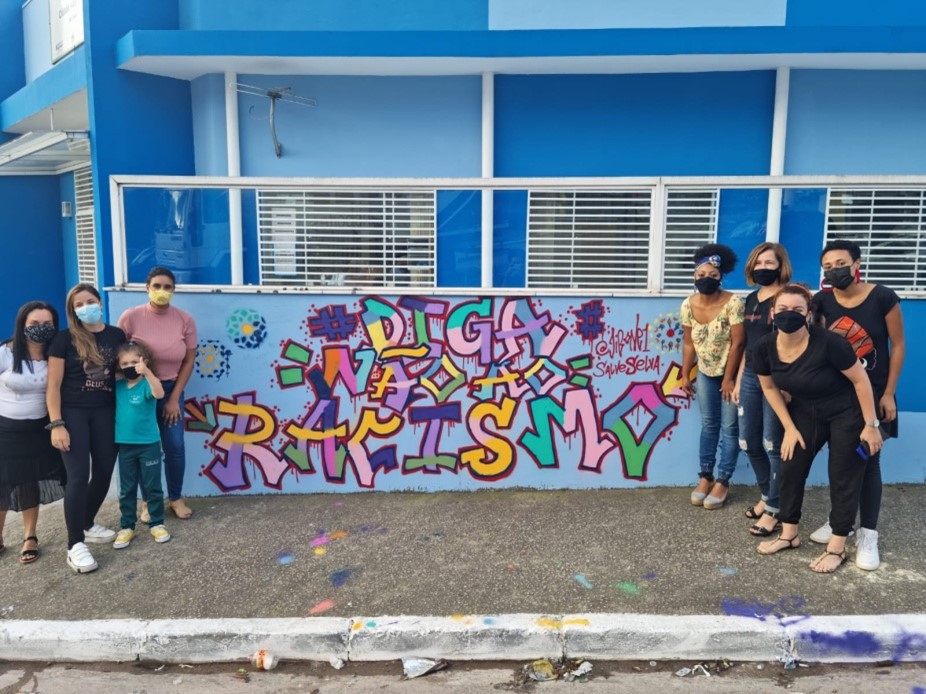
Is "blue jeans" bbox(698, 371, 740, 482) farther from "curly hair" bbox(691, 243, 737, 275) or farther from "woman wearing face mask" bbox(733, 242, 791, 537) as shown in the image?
"curly hair" bbox(691, 243, 737, 275)

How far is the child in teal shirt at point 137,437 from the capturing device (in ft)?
14.3

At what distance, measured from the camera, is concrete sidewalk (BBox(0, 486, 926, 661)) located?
3445 millimetres

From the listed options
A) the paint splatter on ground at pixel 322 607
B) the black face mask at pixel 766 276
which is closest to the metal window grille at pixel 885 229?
the black face mask at pixel 766 276

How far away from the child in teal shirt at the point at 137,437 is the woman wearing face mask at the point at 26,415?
0.44m

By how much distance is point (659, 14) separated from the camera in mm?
6414

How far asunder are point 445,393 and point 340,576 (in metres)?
1.57

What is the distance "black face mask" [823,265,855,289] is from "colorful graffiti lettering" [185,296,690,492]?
1.34 metres

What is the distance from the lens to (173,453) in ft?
16.1

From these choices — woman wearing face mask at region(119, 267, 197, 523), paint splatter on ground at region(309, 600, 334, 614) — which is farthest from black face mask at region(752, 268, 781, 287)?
woman wearing face mask at region(119, 267, 197, 523)

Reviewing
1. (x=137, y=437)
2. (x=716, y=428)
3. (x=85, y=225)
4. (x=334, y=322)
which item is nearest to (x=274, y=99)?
(x=334, y=322)

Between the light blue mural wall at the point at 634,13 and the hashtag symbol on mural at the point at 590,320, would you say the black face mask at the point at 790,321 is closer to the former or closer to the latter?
the hashtag symbol on mural at the point at 590,320

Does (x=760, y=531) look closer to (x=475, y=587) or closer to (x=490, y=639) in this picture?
(x=475, y=587)

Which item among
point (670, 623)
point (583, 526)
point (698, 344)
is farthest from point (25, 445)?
point (698, 344)

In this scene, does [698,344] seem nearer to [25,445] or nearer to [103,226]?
[25,445]
